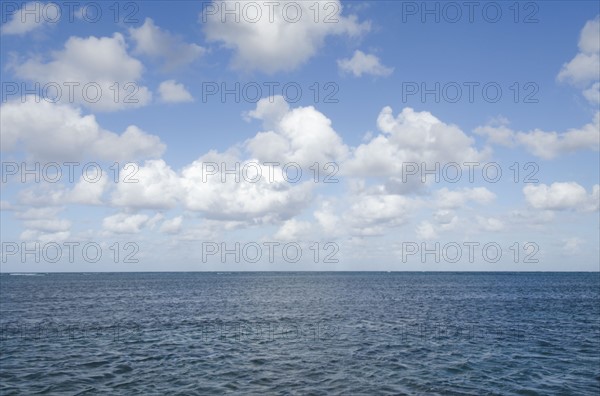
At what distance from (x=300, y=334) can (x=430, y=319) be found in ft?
77.4

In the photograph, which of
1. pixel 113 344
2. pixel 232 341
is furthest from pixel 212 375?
pixel 113 344

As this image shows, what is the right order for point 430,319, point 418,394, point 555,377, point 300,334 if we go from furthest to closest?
point 430,319
point 300,334
point 555,377
point 418,394

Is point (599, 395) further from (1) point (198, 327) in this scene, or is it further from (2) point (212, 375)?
(1) point (198, 327)

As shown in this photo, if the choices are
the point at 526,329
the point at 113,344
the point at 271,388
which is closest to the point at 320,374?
the point at 271,388

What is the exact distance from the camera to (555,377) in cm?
3234

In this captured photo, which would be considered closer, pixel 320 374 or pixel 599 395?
pixel 599 395

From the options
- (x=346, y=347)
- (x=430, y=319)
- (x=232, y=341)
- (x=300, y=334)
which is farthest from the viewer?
A: (x=430, y=319)

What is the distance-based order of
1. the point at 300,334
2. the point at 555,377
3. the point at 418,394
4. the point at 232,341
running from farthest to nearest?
the point at 300,334 → the point at 232,341 → the point at 555,377 → the point at 418,394

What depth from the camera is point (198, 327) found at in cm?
5684

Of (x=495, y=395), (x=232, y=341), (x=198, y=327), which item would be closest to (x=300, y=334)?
(x=232, y=341)

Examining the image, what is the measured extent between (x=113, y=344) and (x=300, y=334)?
20.3m

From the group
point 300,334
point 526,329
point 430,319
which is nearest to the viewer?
point 300,334

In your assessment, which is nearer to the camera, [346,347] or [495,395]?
[495,395]

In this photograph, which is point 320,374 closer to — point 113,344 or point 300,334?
point 300,334
